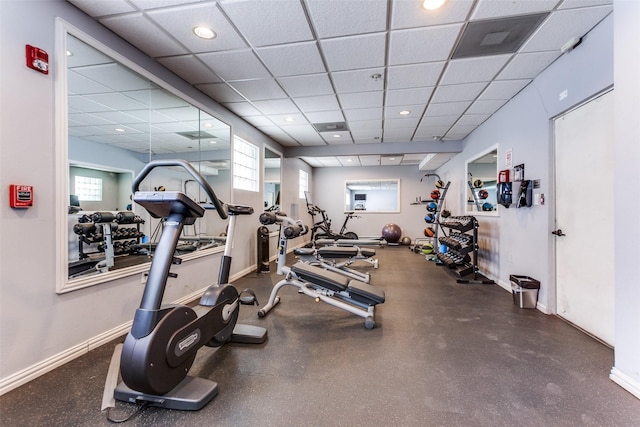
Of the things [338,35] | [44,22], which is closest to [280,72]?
[338,35]

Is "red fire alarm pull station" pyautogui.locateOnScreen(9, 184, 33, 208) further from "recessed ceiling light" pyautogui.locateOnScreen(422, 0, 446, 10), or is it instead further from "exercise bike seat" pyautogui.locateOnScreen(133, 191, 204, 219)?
"recessed ceiling light" pyautogui.locateOnScreen(422, 0, 446, 10)

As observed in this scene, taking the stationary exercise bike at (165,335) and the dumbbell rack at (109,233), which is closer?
the stationary exercise bike at (165,335)

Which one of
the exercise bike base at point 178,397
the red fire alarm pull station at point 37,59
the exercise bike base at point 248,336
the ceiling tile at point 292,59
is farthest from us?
the ceiling tile at point 292,59

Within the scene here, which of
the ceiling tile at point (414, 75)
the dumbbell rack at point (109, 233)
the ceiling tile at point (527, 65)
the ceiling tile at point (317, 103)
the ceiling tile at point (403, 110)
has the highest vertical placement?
the ceiling tile at point (317, 103)

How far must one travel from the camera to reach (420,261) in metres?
5.98

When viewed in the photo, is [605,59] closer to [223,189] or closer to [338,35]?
[338,35]

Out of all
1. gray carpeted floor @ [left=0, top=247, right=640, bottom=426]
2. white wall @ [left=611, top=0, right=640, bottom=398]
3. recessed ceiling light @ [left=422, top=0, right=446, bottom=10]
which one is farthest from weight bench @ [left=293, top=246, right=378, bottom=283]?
recessed ceiling light @ [left=422, top=0, right=446, bottom=10]

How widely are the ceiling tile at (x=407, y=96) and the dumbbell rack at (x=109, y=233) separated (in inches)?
133

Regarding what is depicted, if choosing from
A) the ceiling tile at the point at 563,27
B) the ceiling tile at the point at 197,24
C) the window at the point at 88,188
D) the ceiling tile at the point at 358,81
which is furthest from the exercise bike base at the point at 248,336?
the ceiling tile at the point at 563,27

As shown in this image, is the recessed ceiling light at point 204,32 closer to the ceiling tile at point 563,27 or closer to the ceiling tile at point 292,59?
the ceiling tile at point 292,59

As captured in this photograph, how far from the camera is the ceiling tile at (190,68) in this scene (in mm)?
2713

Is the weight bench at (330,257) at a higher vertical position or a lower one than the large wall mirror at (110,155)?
lower

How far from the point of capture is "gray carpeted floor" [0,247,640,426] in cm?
146

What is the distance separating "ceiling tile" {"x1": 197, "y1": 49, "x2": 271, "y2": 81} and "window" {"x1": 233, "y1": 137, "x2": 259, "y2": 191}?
141 centimetres
